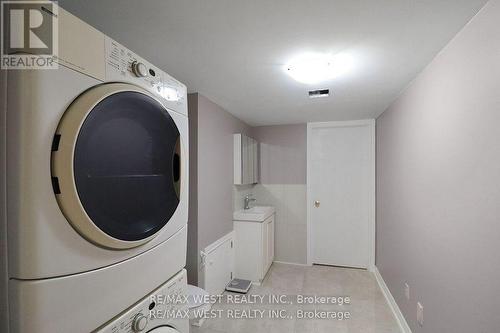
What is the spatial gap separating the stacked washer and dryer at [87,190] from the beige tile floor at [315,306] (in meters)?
1.47

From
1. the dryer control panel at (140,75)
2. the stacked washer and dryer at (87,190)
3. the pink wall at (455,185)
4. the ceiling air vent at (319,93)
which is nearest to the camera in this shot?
the stacked washer and dryer at (87,190)

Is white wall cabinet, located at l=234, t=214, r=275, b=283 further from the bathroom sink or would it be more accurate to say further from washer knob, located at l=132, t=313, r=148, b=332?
washer knob, located at l=132, t=313, r=148, b=332

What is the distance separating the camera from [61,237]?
54 cm

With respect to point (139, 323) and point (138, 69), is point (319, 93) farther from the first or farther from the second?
point (139, 323)

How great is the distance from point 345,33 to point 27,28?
50.5 inches

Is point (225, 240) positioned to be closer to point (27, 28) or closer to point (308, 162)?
point (308, 162)

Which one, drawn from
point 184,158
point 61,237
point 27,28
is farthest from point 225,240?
point 27,28

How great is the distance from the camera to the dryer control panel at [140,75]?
69 cm

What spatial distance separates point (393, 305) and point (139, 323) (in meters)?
2.49

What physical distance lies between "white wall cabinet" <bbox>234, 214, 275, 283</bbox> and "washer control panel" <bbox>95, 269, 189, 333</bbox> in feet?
6.00

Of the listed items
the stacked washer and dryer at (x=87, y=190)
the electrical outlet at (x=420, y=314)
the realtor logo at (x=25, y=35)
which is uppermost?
the realtor logo at (x=25, y=35)

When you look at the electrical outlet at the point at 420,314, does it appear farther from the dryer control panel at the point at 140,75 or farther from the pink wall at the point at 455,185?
the dryer control panel at the point at 140,75

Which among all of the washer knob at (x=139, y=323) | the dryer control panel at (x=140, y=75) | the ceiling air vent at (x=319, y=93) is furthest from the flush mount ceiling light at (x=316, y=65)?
the washer knob at (x=139, y=323)

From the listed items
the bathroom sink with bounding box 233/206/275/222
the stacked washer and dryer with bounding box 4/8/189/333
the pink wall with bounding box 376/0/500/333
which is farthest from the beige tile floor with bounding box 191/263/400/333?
the stacked washer and dryer with bounding box 4/8/189/333
